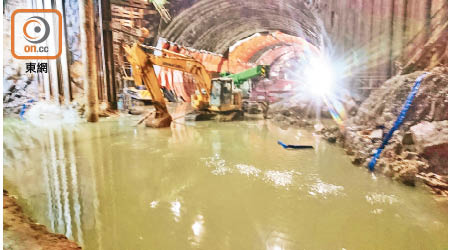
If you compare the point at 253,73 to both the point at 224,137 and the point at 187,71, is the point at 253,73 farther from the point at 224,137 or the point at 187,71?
the point at 224,137

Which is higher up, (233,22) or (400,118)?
(233,22)

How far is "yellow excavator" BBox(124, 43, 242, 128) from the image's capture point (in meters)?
4.91

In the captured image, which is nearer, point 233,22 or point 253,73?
point 253,73

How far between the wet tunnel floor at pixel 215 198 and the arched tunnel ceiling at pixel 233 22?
9.69 ft

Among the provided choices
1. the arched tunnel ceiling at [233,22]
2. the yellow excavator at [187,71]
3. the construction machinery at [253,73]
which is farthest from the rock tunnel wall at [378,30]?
the yellow excavator at [187,71]

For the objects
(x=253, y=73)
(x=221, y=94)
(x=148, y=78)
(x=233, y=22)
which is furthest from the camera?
(x=233, y=22)

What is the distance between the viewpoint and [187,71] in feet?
18.6

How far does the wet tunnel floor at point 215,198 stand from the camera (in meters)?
1.57

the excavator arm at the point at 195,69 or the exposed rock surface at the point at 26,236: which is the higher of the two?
the excavator arm at the point at 195,69

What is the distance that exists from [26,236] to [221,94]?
4.79 m

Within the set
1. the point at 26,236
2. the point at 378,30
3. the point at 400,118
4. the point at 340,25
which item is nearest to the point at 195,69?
the point at 340,25

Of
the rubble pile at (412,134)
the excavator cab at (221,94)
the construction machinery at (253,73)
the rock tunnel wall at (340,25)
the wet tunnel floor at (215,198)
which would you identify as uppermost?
the rock tunnel wall at (340,25)

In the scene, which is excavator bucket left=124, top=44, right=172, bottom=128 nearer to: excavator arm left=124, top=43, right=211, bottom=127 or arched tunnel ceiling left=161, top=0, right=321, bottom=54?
excavator arm left=124, top=43, right=211, bottom=127

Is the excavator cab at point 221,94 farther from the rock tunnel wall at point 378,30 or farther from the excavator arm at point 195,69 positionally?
the rock tunnel wall at point 378,30
